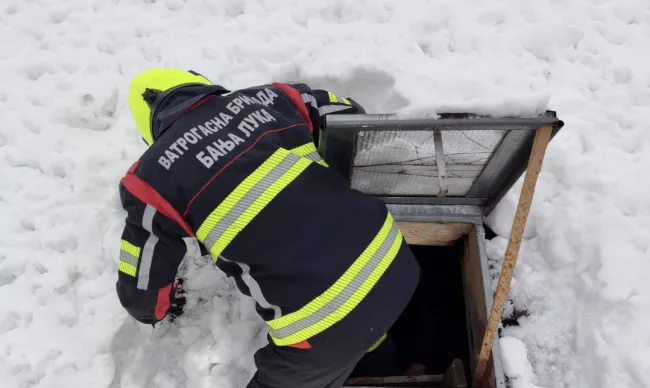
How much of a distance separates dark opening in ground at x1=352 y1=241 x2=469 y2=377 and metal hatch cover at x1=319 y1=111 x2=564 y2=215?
41 cm

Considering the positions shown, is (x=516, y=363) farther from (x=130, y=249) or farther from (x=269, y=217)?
(x=130, y=249)

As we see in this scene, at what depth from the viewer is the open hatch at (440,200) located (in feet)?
5.23

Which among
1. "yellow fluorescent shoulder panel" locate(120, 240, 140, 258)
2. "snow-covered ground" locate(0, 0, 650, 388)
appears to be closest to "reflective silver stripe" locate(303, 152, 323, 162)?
"snow-covered ground" locate(0, 0, 650, 388)

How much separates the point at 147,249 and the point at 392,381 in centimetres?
107

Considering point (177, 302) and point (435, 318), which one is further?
point (435, 318)

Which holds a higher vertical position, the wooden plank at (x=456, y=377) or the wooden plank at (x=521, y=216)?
the wooden plank at (x=521, y=216)

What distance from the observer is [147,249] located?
1572mm

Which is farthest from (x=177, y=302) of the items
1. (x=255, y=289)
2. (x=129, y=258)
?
(x=255, y=289)

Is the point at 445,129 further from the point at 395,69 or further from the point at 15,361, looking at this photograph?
the point at 15,361

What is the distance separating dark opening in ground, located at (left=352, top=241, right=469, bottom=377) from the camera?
2.44m

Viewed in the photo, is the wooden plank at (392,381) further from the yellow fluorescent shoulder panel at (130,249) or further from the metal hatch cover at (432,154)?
the yellow fluorescent shoulder panel at (130,249)

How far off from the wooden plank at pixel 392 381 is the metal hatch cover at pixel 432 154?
0.68 meters

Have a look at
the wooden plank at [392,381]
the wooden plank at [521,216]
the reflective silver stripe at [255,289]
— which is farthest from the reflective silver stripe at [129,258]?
the wooden plank at [521,216]

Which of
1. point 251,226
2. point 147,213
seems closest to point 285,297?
point 251,226
